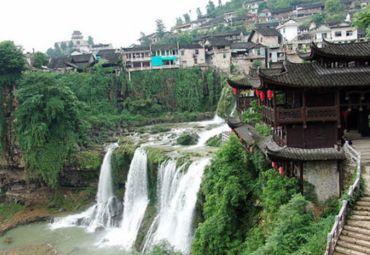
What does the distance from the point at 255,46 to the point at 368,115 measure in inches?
1466

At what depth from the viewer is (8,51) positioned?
41750 millimetres

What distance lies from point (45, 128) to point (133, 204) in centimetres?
1110

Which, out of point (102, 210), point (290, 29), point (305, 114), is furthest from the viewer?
point (290, 29)

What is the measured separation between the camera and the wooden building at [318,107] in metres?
16.0

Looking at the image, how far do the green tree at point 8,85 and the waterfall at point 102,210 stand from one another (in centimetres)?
976

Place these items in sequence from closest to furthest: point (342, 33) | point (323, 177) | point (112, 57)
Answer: point (323, 177), point (342, 33), point (112, 57)

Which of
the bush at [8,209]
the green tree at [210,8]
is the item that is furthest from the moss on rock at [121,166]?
the green tree at [210,8]

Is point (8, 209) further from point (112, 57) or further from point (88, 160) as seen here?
point (112, 57)

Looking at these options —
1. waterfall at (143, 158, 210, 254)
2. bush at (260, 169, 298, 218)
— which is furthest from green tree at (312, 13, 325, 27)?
bush at (260, 169, 298, 218)

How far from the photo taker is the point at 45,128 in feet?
122

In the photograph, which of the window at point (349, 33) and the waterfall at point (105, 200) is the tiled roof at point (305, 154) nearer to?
the waterfall at point (105, 200)

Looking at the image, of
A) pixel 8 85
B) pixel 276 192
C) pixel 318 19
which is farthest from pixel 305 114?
pixel 318 19

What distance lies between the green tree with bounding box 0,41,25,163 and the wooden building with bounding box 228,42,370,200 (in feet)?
99.6

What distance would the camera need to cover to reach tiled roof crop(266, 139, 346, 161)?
15742 millimetres
